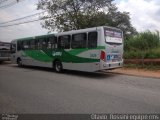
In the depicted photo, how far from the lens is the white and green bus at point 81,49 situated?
1243 centimetres

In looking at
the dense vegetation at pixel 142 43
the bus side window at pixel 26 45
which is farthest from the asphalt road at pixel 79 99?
the dense vegetation at pixel 142 43

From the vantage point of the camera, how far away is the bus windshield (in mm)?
12625

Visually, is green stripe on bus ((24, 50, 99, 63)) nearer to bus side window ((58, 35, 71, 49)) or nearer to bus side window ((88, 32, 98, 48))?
bus side window ((58, 35, 71, 49))

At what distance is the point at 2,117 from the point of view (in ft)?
19.0

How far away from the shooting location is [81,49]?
1341cm

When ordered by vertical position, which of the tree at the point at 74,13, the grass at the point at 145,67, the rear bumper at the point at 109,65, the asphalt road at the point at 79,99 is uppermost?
the tree at the point at 74,13

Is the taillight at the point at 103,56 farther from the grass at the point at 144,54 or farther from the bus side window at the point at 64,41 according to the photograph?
the grass at the point at 144,54

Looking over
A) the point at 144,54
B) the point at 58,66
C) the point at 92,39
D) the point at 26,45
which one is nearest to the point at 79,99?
the point at 92,39

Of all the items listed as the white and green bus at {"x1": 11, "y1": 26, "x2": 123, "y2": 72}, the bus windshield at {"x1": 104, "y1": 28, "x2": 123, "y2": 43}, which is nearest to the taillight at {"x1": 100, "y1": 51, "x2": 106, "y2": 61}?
the white and green bus at {"x1": 11, "y1": 26, "x2": 123, "y2": 72}

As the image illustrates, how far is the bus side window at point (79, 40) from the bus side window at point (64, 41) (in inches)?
20.1

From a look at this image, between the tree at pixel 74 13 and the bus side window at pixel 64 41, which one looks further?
the tree at pixel 74 13

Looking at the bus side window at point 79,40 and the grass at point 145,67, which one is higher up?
the bus side window at point 79,40

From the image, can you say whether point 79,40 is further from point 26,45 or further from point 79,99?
point 26,45

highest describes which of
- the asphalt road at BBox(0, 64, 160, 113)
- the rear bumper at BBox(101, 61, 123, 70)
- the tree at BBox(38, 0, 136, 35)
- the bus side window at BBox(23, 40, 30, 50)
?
the tree at BBox(38, 0, 136, 35)
